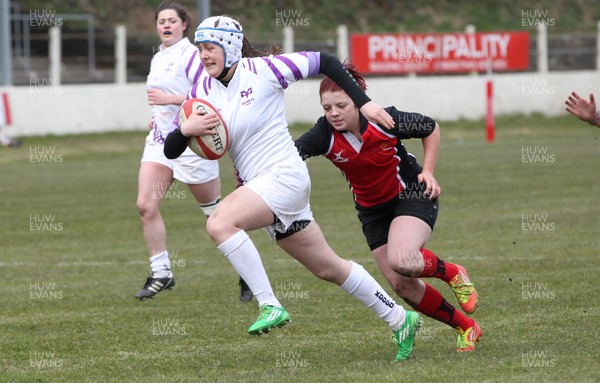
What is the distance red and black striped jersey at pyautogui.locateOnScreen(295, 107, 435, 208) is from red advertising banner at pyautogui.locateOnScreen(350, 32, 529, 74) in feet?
75.2

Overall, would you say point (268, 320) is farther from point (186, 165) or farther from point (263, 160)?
point (186, 165)

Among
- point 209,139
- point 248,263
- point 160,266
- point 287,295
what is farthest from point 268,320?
point 160,266

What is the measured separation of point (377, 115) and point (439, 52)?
24.9 m

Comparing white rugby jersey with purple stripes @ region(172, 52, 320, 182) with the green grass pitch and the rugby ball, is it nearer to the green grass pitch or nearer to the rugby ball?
the rugby ball

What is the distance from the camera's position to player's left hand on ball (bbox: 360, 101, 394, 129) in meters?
5.90

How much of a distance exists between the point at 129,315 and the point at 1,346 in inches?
48.5

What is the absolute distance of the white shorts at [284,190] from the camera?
5992 millimetres

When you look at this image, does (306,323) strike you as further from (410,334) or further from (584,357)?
(584,357)

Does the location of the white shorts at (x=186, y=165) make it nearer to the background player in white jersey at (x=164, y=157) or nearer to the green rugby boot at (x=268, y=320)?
the background player in white jersey at (x=164, y=157)

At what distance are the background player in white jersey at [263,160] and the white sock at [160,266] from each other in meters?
2.72

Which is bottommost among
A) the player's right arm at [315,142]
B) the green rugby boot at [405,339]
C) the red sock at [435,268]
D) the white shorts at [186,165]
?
the green rugby boot at [405,339]

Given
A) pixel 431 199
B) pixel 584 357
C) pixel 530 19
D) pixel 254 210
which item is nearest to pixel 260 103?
pixel 254 210

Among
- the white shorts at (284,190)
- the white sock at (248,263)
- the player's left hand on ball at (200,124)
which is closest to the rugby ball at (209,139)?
the player's left hand on ball at (200,124)

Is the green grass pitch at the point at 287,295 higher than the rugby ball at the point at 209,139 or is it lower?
lower
